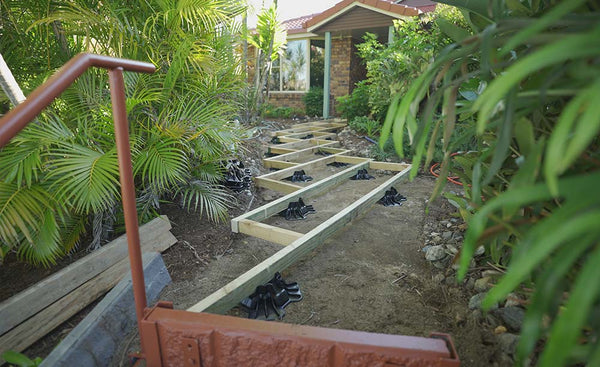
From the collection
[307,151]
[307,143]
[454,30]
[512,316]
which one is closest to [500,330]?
[512,316]

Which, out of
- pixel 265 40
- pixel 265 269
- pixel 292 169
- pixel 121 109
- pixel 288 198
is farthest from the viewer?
pixel 265 40

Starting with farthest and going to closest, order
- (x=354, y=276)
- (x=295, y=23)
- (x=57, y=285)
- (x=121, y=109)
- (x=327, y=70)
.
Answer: (x=295, y=23)
(x=327, y=70)
(x=354, y=276)
(x=57, y=285)
(x=121, y=109)

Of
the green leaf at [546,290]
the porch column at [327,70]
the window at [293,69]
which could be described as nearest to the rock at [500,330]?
the green leaf at [546,290]

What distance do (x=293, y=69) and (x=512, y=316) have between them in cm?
1038

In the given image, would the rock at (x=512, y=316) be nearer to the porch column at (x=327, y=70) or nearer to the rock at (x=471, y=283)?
the rock at (x=471, y=283)

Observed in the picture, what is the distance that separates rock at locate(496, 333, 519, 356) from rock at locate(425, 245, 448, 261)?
32.2 inches

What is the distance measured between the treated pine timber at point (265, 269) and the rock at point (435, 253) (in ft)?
2.21

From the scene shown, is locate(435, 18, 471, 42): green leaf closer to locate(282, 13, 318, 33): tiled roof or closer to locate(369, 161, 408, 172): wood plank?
locate(369, 161, 408, 172): wood plank

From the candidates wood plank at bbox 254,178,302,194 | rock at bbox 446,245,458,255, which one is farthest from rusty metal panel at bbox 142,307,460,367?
wood plank at bbox 254,178,302,194

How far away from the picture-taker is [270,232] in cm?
226

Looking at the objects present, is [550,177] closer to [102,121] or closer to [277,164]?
[102,121]

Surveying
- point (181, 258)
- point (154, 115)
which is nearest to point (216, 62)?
point (154, 115)

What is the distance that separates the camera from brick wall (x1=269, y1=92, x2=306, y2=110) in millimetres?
10531

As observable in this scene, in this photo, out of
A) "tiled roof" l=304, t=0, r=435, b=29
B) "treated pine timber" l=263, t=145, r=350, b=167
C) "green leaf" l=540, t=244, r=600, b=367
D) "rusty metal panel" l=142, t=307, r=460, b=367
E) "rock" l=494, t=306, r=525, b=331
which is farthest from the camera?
"tiled roof" l=304, t=0, r=435, b=29
